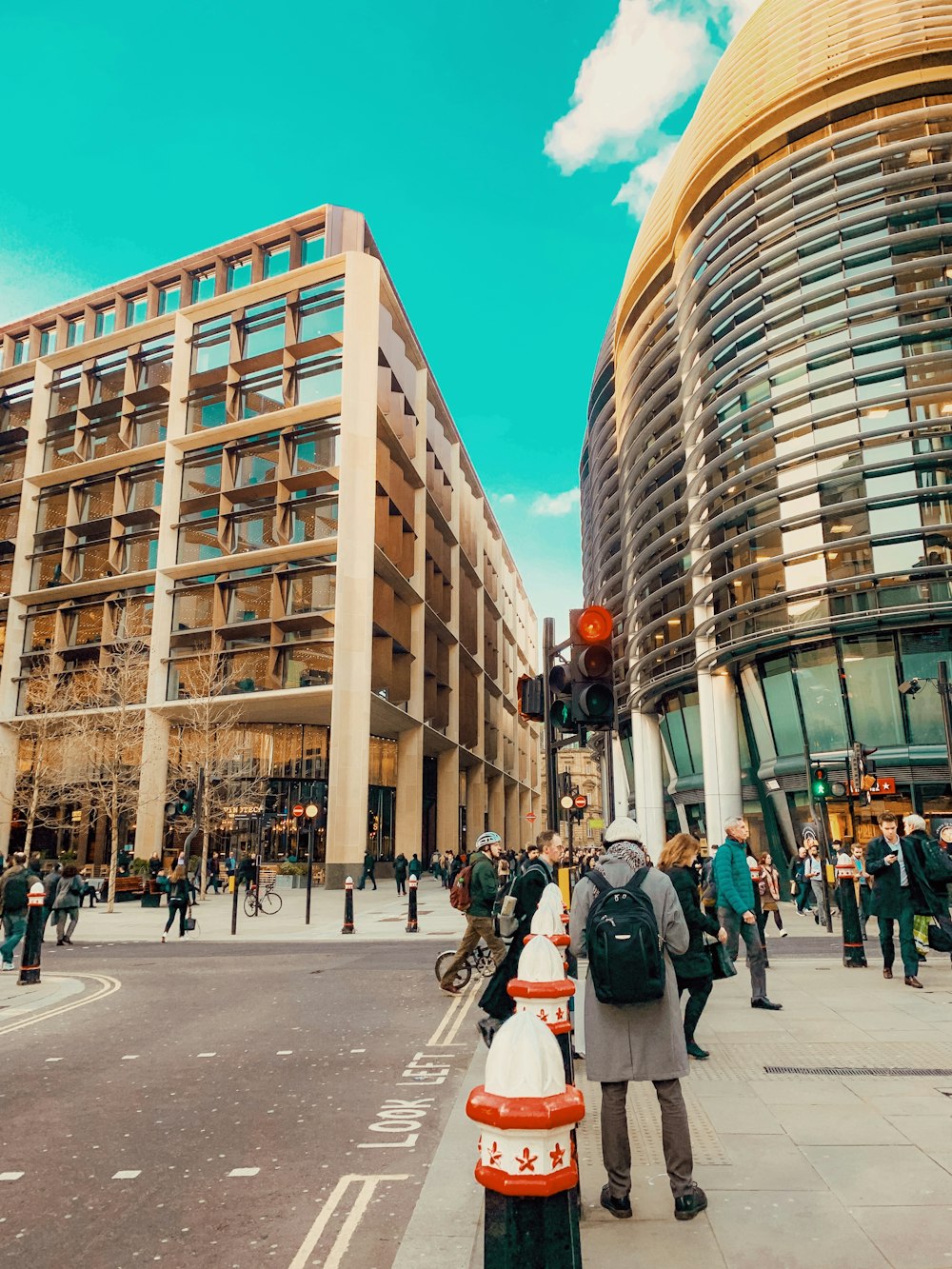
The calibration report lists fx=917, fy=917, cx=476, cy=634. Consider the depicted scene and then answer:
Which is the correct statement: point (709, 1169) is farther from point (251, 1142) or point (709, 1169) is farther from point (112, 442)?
point (112, 442)

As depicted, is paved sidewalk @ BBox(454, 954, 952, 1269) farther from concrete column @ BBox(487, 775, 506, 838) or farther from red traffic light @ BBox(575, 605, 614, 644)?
concrete column @ BBox(487, 775, 506, 838)

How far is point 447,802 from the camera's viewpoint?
58312mm

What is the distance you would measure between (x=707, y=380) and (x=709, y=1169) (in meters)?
33.6

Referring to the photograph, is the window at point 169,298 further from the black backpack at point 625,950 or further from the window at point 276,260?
the black backpack at point 625,950

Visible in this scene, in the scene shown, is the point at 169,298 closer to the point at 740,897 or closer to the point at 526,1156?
the point at 740,897

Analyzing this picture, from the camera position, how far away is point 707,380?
35062mm

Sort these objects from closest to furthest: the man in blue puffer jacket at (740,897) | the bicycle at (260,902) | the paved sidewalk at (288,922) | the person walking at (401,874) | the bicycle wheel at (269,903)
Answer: the man in blue puffer jacket at (740,897) → the paved sidewalk at (288,922) → the bicycle at (260,902) → the bicycle wheel at (269,903) → the person walking at (401,874)

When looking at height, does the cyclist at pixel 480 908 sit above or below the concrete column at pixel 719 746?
below

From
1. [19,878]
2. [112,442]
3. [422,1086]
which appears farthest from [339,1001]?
[112,442]

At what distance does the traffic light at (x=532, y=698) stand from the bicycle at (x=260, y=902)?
19.7m

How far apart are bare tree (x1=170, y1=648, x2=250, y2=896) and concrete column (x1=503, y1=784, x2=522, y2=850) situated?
143 ft

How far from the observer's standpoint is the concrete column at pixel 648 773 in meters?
43.3

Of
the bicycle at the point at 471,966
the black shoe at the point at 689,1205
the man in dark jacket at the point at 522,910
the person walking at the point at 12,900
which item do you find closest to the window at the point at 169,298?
the person walking at the point at 12,900

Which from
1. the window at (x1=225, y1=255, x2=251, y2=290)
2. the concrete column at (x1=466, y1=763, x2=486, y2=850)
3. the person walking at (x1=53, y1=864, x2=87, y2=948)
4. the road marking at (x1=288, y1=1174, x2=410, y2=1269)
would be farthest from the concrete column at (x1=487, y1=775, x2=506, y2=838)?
the road marking at (x1=288, y1=1174, x2=410, y2=1269)
